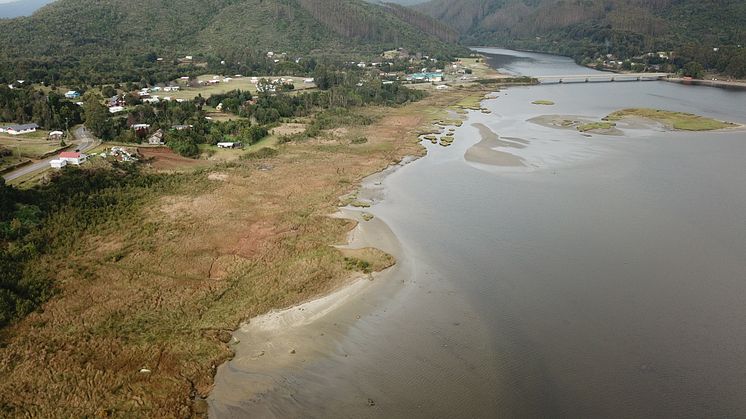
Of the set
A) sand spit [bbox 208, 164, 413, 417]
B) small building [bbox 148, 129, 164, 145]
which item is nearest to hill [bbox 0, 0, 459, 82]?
small building [bbox 148, 129, 164, 145]

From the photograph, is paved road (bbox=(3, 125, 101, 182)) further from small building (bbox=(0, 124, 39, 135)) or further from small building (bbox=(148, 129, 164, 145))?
small building (bbox=(148, 129, 164, 145))

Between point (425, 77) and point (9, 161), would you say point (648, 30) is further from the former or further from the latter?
point (9, 161)

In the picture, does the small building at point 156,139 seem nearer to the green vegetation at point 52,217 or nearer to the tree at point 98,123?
the tree at point 98,123

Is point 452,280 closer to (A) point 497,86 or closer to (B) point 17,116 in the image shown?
(B) point 17,116

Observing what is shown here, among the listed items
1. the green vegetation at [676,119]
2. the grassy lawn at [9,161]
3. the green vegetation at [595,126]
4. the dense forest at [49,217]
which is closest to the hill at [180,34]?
the grassy lawn at [9,161]

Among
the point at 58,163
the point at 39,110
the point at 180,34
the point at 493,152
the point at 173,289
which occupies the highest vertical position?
the point at 180,34

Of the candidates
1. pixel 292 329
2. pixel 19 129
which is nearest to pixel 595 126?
pixel 292 329

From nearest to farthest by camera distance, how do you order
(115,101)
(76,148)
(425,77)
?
1. (76,148)
2. (115,101)
3. (425,77)

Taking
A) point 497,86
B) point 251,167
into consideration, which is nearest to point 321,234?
point 251,167
